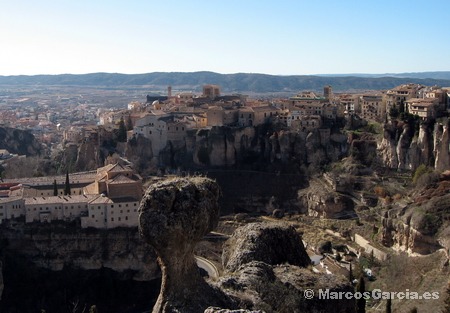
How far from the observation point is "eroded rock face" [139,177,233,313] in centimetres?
1128

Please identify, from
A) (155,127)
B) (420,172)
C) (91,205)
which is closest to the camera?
(91,205)

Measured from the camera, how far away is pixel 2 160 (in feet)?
205

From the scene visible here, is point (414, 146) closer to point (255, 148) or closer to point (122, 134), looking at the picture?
point (255, 148)

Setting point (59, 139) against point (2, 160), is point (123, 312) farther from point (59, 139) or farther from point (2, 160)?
point (59, 139)

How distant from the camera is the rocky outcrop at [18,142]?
74875 mm

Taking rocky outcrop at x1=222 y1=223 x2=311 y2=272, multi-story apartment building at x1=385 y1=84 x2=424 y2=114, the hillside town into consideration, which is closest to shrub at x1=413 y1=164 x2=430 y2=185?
the hillside town

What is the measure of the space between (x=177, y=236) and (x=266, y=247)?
4414 millimetres

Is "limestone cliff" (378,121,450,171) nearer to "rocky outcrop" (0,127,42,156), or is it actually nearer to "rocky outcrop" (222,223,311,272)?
"rocky outcrop" (222,223,311,272)

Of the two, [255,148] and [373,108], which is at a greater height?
[373,108]

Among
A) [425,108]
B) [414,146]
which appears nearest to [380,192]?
[414,146]

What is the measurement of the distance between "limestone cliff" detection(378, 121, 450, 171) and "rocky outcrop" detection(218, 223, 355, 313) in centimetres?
2947

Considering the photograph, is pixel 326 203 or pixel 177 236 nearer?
pixel 177 236

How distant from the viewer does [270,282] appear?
12.2m

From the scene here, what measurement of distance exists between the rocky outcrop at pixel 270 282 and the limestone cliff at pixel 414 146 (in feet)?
→ 96.7
